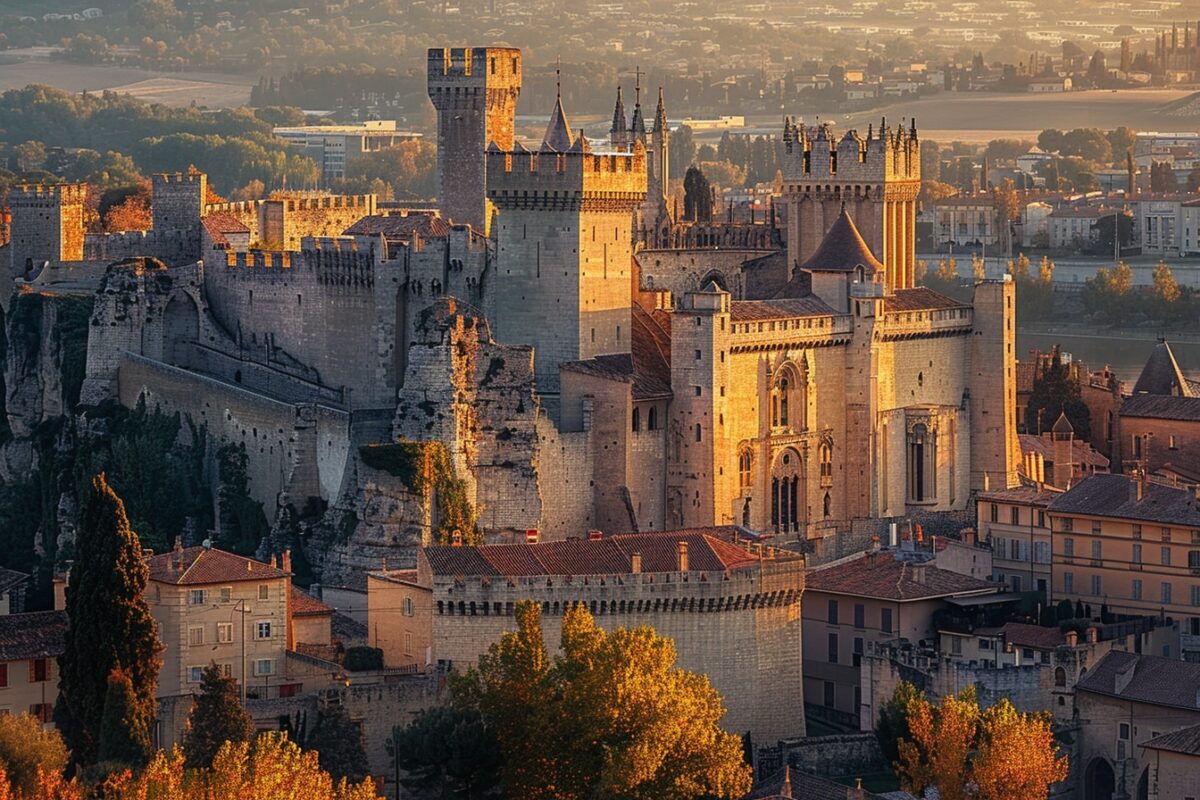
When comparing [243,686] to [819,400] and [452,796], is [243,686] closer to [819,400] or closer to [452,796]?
[452,796]

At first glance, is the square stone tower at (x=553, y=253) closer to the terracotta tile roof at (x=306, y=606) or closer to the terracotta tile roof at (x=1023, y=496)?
the terracotta tile roof at (x=1023, y=496)

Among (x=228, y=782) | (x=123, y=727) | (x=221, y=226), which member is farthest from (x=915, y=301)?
(x=228, y=782)

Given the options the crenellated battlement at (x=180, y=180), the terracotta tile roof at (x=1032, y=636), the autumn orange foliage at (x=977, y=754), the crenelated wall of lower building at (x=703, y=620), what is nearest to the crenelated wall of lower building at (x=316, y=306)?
the crenellated battlement at (x=180, y=180)

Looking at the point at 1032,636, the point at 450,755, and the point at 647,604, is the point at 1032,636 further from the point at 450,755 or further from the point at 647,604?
the point at 450,755

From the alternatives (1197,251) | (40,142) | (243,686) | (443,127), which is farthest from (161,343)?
(40,142)

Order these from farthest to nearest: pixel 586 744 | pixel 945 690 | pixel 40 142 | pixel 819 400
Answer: pixel 40 142, pixel 819 400, pixel 945 690, pixel 586 744
